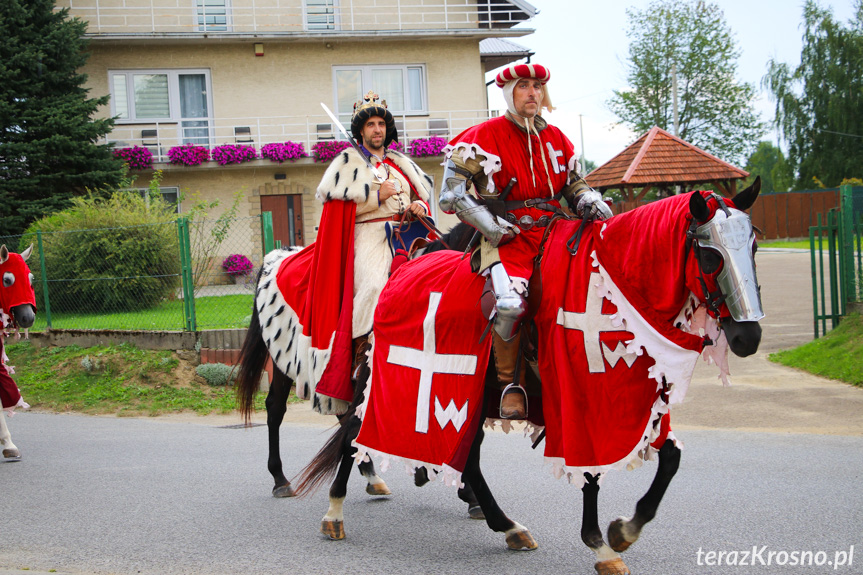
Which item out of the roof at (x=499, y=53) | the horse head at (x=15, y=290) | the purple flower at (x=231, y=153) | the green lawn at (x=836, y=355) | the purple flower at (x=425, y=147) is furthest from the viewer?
the roof at (x=499, y=53)

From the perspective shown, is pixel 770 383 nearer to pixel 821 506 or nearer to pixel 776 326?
pixel 776 326

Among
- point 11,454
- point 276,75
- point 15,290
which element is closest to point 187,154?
point 276,75

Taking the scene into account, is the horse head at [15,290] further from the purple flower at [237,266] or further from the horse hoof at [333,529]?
the purple flower at [237,266]

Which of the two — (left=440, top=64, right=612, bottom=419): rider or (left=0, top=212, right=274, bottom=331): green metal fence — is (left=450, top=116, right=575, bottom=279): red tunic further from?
(left=0, top=212, right=274, bottom=331): green metal fence

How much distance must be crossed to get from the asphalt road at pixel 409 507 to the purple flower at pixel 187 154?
14689mm

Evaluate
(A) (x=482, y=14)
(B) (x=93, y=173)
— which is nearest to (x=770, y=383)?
(B) (x=93, y=173)

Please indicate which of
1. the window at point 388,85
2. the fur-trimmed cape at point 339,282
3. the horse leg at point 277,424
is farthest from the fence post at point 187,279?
the window at point 388,85

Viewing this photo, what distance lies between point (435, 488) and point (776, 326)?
9301mm

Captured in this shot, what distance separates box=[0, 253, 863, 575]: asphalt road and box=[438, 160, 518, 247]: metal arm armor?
→ 178 centimetres

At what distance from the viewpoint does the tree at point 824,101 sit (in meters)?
41.9

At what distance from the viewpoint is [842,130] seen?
42.1 metres

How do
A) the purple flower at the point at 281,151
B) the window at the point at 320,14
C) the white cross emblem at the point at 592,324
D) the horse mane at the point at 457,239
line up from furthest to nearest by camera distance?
the window at the point at 320,14 → the purple flower at the point at 281,151 → the horse mane at the point at 457,239 → the white cross emblem at the point at 592,324

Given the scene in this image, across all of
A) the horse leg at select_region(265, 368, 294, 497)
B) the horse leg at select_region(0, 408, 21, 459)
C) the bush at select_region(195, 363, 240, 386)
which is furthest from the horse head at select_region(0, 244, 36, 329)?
the bush at select_region(195, 363, 240, 386)

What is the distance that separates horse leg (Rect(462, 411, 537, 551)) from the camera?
4.61 meters
